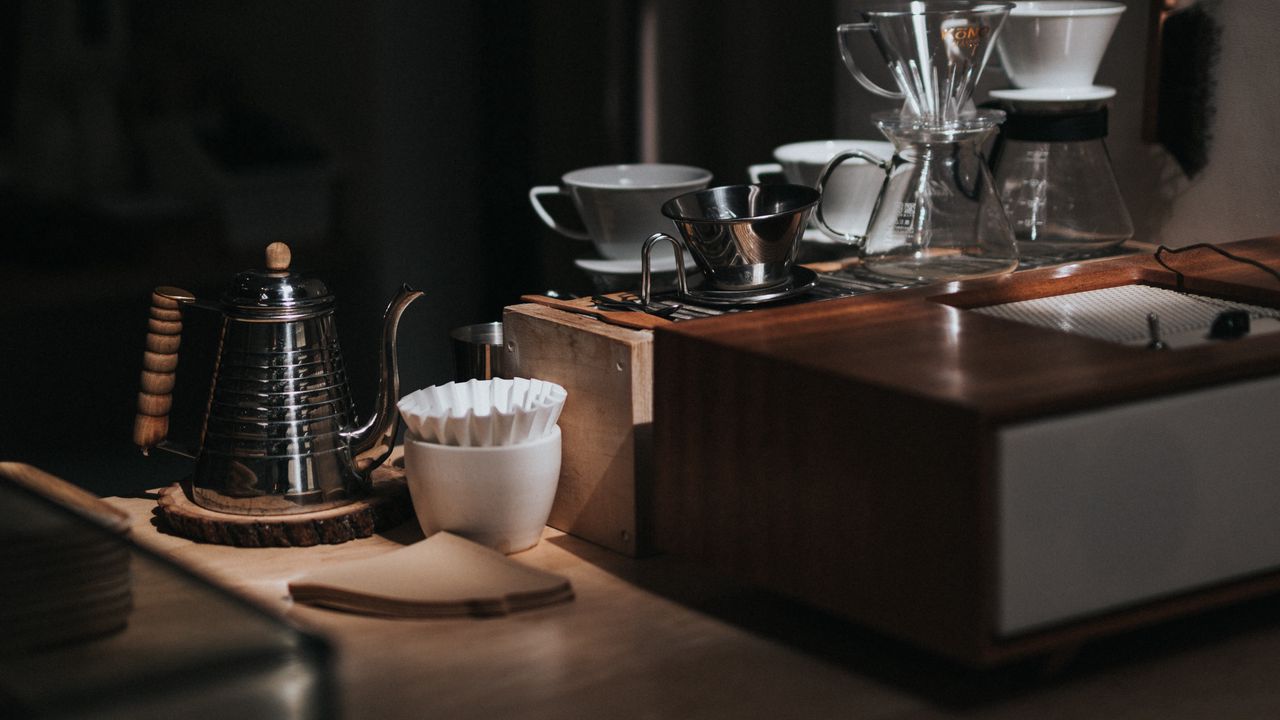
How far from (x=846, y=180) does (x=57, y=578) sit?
0.82 m

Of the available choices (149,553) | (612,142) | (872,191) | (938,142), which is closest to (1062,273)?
(938,142)

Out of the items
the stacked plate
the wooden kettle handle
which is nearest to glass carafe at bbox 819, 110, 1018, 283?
the wooden kettle handle

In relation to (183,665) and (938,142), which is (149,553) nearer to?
(183,665)

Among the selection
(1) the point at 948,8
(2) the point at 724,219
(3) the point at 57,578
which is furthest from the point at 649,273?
(3) the point at 57,578

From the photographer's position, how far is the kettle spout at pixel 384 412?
3.92ft

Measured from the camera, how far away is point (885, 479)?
2.91 ft

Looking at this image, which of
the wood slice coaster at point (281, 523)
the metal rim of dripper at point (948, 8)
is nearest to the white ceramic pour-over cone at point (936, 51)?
the metal rim of dripper at point (948, 8)

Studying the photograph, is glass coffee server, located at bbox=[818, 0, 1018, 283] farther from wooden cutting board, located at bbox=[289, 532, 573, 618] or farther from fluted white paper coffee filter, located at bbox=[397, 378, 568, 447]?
wooden cutting board, located at bbox=[289, 532, 573, 618]

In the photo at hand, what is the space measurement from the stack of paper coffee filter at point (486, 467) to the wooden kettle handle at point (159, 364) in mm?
184

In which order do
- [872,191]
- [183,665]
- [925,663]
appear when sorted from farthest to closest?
[872,191], [925,663], [183,665]

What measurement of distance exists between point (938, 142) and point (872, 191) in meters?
A: 0.15

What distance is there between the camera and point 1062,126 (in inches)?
55.3

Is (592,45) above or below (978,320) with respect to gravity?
above

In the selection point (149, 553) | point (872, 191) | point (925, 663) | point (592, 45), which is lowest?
point (925, 663)
